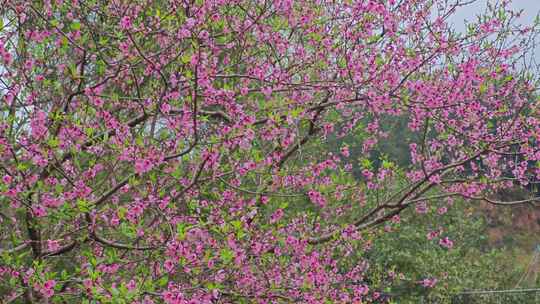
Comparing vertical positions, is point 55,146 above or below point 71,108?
below

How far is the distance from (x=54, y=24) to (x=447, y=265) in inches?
454

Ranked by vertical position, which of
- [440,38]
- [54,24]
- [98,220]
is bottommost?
[98,220]

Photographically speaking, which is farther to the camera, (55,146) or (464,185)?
(464,185)

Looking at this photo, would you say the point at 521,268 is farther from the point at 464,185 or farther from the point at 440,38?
the point at 440,38

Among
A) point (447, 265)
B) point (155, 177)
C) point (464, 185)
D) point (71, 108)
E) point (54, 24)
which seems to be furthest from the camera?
point (447, 265)

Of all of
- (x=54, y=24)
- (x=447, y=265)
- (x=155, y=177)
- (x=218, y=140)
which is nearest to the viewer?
(x=54, y=24)

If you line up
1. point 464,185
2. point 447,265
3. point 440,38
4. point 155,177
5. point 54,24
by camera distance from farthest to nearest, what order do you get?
point 447,265 < point 464,185 < point 440,38 < point 155,177 < point 54,24

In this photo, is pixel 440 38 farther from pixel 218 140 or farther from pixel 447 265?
pixel 447 265

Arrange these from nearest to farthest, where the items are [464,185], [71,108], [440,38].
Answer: [71,108]
[440,38]
[464,185]

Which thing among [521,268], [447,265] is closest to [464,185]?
[447,265]

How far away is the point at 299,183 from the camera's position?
6.09 meters

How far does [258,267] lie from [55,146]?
6.87ft

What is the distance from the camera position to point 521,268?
569 inches

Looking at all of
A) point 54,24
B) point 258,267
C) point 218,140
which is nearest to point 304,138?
point 258,267
